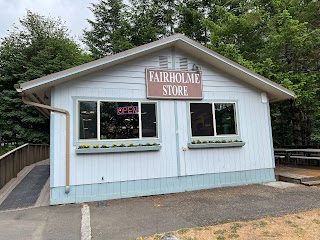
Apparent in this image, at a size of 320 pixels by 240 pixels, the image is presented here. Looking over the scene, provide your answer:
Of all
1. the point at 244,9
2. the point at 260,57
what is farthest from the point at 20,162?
the point at 244,9

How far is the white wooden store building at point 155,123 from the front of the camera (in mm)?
5719

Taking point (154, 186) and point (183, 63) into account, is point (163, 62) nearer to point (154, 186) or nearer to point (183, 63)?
point (183, 63)

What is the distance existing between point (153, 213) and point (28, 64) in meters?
16.2

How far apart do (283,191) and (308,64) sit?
732cm

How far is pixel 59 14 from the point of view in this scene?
2244 centimetres

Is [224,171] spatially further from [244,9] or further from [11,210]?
[244,9]

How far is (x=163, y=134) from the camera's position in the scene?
652 cm

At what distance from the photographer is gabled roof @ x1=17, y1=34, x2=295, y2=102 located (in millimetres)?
5496

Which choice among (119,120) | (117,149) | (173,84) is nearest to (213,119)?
(173,84)

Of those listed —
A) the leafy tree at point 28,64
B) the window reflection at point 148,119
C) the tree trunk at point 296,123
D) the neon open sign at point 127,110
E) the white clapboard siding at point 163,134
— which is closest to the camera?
the white clapboard siding at point 163,134

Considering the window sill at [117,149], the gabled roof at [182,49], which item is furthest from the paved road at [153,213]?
the gabled roof at [182,49]

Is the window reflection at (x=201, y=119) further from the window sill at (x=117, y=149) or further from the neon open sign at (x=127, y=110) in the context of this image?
the neon open sign at (x=127, y=110)

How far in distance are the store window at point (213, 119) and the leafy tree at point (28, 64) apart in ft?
39.9

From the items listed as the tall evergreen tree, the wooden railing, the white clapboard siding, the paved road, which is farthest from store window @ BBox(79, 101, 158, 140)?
the tall evergreen tree
